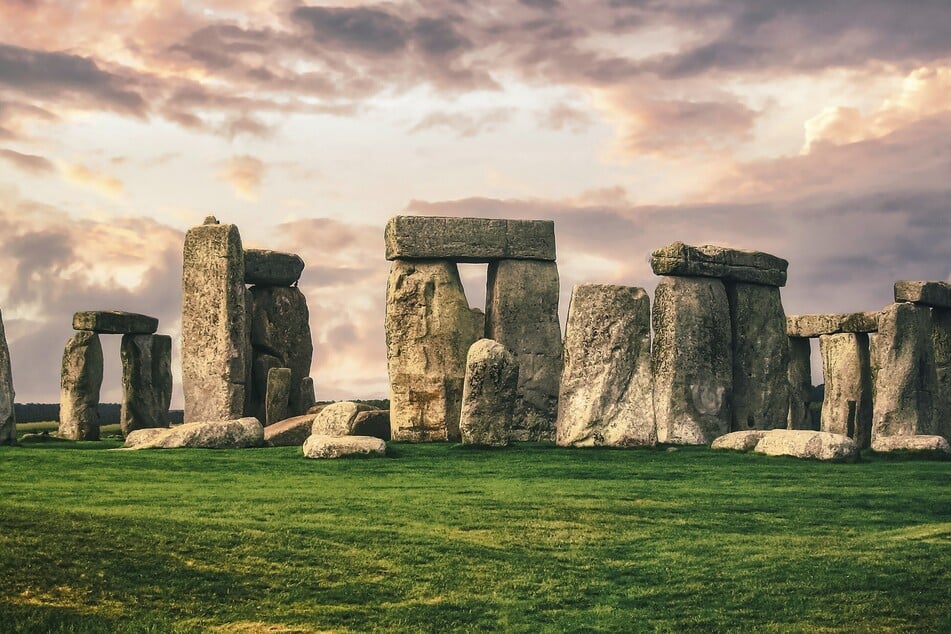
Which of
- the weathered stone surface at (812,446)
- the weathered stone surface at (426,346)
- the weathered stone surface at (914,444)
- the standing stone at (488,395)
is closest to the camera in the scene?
the weathered stone surface at (812,446)

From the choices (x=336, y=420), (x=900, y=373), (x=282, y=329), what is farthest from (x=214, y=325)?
(x=900, y=373)

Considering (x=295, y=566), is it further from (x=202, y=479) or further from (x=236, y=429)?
(x=236, y=429)

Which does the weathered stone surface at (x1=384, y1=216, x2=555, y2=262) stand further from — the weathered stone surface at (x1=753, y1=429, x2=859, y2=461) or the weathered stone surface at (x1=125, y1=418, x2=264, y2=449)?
the weathered stone surface at (x1=753, y1=429, x2=859, y2=461)

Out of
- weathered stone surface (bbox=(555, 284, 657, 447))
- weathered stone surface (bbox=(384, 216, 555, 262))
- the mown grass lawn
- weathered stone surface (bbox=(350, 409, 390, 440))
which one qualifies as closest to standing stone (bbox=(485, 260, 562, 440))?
weathered stone surface (bbox=(384, 216, 555, 262))

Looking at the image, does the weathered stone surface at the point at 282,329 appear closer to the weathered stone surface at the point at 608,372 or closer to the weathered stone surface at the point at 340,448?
the weathered stone surface at the point at 608,372

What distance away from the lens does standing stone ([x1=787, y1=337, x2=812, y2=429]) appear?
92.8 feet

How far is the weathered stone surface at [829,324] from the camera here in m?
26.0

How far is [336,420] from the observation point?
70.7 ft

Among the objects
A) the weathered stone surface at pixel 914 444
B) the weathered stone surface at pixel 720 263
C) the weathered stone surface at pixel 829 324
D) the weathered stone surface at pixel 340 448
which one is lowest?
the weathered stone surface at pixel 914 444

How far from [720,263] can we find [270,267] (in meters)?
8.75

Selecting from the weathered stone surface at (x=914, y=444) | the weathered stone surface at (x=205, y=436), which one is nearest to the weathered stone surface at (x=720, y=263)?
the weathered stone surface at (x=914, y=444)

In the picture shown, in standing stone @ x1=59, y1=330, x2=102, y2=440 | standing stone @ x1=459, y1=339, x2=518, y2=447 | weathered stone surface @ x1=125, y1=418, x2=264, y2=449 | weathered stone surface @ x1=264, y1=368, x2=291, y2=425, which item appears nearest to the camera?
standing stone @ x1=459, y1=339, x2=518, y2=447

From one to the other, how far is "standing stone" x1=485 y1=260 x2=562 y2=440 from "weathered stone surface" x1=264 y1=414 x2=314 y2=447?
163 inches

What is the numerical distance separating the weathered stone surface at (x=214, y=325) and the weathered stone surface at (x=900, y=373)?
11.0 metres
